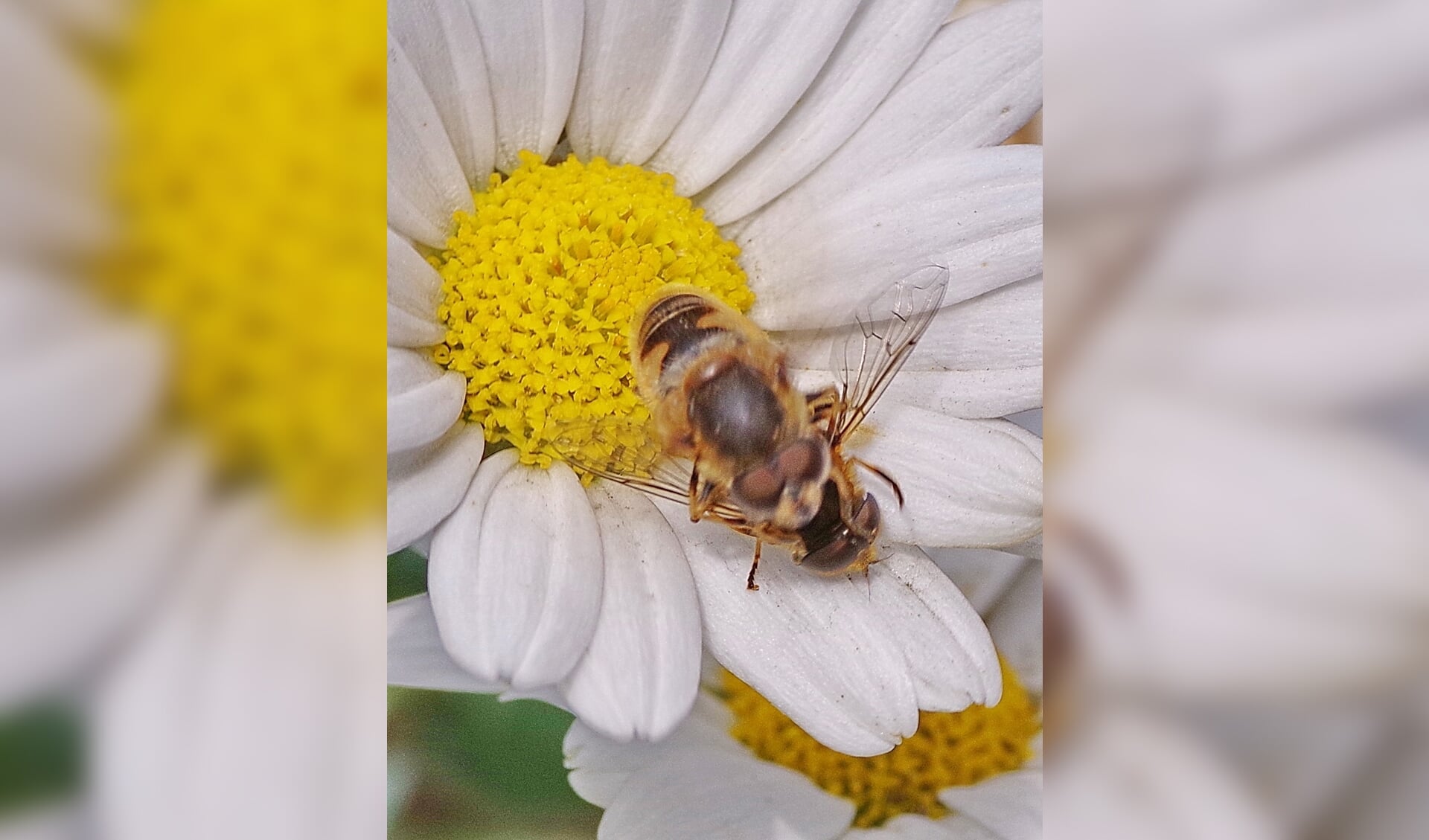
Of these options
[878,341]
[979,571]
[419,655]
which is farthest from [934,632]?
[419,655]

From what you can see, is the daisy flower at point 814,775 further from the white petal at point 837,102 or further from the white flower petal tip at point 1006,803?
the white petal at point 837,102

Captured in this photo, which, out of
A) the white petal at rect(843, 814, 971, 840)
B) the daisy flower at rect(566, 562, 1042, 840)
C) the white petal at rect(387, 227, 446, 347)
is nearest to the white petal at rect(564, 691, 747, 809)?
the daisy flower at rect(566, 562, 1042, 840)

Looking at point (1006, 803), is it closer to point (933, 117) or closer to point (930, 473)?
point (930, 473)
